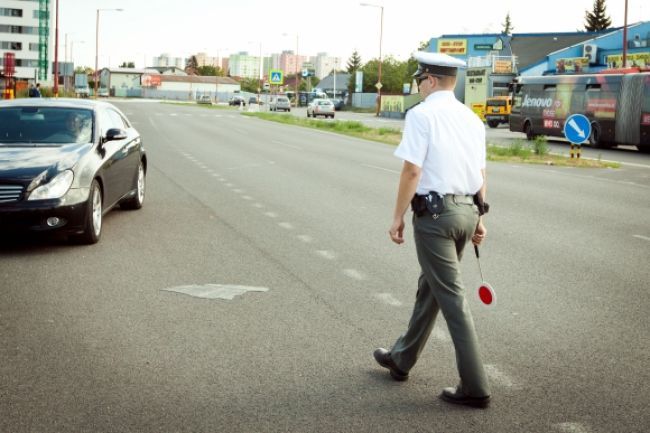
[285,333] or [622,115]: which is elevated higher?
[622,115]

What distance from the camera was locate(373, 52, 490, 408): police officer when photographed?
14.2ft

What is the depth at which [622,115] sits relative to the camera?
32.7m

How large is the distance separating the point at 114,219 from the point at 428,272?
7.32 metres

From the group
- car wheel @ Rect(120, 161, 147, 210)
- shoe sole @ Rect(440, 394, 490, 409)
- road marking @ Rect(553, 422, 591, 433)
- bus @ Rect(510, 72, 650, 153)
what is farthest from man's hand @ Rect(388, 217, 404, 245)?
bus @ Rect(510, 72, 650, 153)

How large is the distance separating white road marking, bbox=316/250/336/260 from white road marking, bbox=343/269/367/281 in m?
0.64

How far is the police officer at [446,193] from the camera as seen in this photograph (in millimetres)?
4336

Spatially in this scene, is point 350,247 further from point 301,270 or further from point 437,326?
point 437,326

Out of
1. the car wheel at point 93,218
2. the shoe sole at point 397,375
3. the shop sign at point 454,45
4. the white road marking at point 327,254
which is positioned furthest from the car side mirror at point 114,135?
the shop sign at point 454,45

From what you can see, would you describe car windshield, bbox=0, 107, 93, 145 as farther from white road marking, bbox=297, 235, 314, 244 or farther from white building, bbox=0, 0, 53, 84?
white building, bbox=0, 0, 53, 84

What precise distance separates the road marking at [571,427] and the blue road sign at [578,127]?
18594 mm

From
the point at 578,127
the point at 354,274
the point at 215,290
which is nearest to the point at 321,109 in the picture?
the point at 578,127

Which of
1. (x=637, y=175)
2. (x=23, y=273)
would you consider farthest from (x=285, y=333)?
(x=637, y=175)

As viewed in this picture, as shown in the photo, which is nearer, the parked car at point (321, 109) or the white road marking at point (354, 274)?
the white road marking at point (354, 274)

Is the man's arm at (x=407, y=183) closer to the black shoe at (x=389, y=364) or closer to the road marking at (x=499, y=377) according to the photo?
the black shoe at (x=389, y=364)
